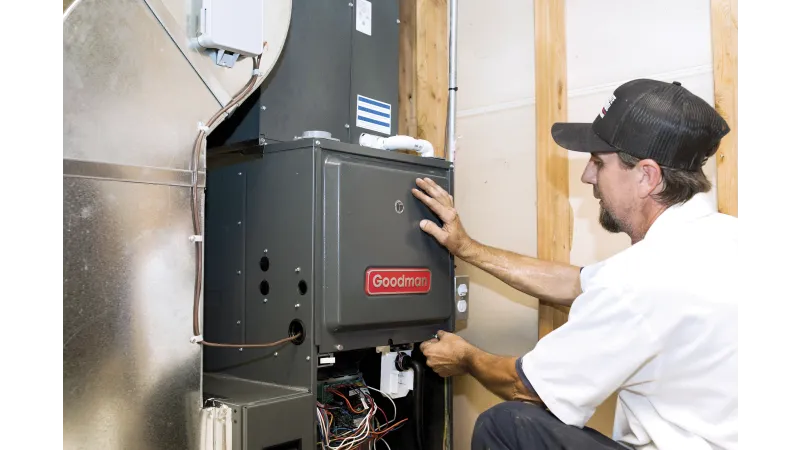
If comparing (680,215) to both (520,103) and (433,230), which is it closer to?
(433,230)

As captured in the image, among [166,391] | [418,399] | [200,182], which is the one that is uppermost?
[200,182]

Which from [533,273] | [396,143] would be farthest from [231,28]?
[533,273]

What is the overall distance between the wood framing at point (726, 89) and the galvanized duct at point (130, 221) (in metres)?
1.42

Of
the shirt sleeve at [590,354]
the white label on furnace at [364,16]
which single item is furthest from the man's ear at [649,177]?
the white label on furnace at [364,16]

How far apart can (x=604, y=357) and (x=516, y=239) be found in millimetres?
942

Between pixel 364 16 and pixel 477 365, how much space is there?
1.11 meters

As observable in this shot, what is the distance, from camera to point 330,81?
71.0 inches

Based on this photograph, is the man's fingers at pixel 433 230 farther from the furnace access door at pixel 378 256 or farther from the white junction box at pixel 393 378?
the white junction box at pixel 393 378

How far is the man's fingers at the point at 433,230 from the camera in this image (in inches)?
68.8

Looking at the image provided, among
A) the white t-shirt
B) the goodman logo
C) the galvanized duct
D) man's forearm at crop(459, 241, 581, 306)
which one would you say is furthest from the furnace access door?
the white t-shirt

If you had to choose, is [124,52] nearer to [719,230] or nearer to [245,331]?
[245,331]

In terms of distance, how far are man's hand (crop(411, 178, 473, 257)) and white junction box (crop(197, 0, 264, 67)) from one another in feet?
1.93

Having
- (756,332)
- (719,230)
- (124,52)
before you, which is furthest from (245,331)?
(756,332)

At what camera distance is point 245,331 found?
1.64 metres
